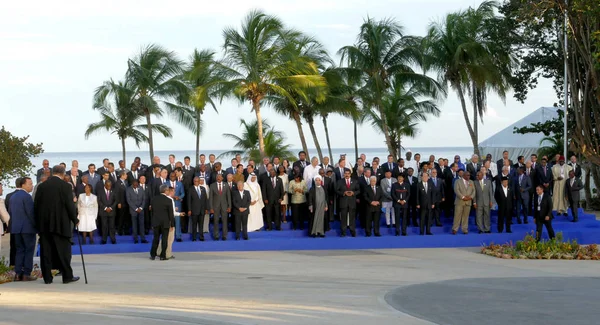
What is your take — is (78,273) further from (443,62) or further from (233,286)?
(443,62)

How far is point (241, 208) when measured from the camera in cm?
2152

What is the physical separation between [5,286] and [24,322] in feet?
12.9

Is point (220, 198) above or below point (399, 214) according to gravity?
above

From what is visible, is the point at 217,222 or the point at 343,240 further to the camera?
the point at 343,240

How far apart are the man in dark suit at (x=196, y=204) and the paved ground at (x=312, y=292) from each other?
5.60 feet

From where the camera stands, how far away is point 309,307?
1165cm

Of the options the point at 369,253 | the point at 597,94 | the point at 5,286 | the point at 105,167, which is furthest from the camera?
the point at 597,94

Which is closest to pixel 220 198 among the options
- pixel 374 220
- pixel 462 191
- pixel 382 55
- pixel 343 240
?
pixel 343 240

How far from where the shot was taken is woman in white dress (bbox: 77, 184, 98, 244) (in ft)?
67.3

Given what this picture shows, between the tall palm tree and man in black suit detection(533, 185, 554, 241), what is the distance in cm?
1303

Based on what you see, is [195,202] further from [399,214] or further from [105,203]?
[399,214]

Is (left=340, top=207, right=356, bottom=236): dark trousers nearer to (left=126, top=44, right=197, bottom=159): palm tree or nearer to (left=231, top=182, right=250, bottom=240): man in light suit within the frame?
(left=231, top=182, right=250, bottom=240): man in light suit

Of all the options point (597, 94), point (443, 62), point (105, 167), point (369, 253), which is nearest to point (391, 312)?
point (369, 253)

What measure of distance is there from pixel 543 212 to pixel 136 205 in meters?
10.2
